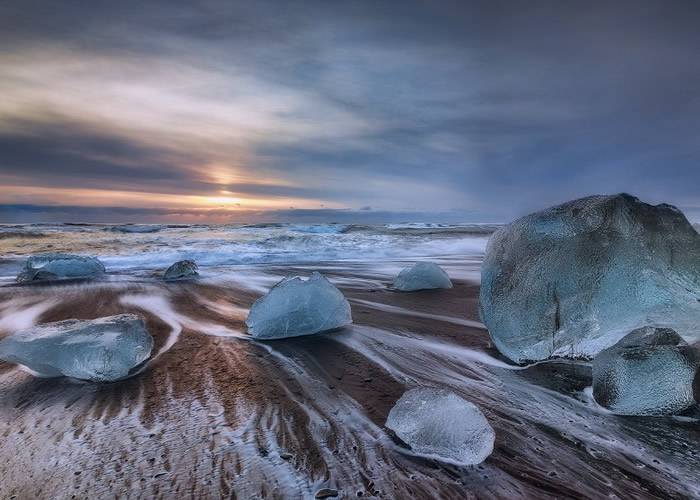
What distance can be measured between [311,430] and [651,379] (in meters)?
1.75

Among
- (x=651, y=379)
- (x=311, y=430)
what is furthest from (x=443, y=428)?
(x=651, y=379)

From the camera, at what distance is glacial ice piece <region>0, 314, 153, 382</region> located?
239cm


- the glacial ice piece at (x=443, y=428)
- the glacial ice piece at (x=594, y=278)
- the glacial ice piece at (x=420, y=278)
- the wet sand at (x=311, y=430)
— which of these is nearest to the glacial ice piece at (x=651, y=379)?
the wet sand at (x=311, y=430)

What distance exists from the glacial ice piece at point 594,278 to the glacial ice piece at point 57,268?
758 cm

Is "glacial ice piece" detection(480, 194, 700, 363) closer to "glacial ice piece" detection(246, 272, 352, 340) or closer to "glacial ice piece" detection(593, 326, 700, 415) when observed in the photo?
"glacial ice piece" detection(593, 326, 700, 415)

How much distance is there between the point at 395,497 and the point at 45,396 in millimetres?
2095

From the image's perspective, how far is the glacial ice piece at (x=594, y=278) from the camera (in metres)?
2.38

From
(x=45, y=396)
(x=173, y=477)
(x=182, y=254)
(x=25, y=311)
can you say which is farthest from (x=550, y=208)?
(x=182, y=254)

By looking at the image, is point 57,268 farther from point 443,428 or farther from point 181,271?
point 443,428

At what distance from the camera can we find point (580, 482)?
1477 millimetres

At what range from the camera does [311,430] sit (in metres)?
1.85

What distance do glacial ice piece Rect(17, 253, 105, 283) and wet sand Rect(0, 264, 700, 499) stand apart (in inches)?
209

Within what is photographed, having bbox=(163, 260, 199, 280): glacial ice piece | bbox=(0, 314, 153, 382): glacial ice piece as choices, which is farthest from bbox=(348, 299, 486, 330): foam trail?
bbox=(163, 260, 199, 280): glacial ice piece

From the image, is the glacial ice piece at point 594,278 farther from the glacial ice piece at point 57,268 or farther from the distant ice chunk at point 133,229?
the distant ice chunk at point 133,229
